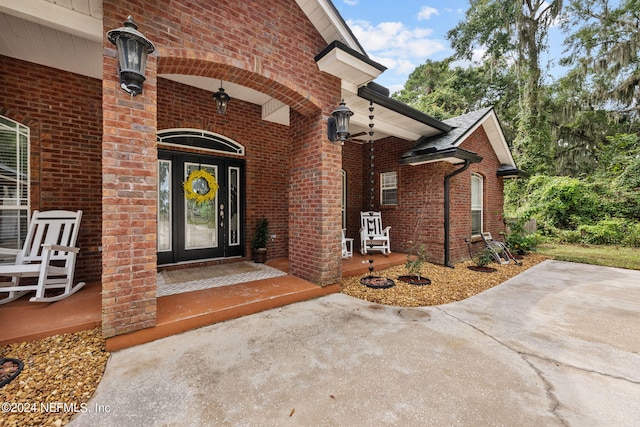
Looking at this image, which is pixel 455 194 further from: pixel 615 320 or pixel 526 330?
pixel 526 330

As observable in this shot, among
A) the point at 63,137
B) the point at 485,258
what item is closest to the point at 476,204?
the point at 485,258

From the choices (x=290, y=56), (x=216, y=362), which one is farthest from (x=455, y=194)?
(x=216, y=362)

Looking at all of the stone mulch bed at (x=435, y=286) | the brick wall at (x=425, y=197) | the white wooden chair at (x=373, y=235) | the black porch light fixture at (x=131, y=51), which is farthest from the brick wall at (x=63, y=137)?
the brick wall at (x=425, y=197)

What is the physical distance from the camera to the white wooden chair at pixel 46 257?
9.34 feet

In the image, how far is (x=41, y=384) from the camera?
6.31 feet

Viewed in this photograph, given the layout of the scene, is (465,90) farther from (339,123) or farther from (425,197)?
(339,123)

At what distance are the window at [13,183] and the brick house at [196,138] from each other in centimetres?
2

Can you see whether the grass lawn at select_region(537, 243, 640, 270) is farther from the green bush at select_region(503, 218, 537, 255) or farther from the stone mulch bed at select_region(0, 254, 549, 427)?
the stone mulch bed at select_region(0, 254, 549, 427)

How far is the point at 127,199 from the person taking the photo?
95.8 inches

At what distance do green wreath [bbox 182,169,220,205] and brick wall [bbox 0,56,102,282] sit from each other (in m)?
1.33

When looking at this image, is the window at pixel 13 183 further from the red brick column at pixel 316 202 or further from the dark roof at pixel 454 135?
the dark roof at pixel 454 135

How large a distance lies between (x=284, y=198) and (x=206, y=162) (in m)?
1.83

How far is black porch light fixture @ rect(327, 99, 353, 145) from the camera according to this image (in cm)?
372

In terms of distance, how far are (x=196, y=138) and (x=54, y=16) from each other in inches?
101
